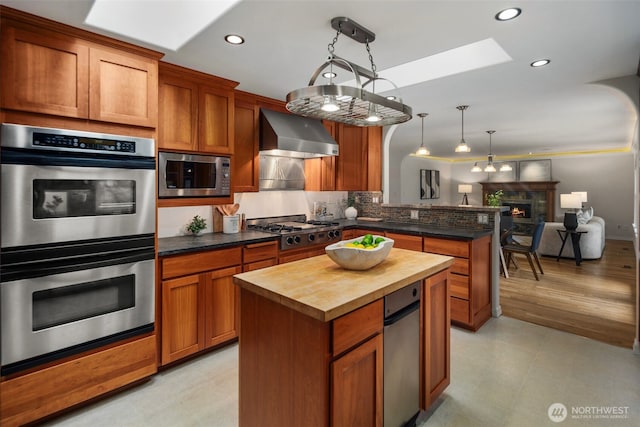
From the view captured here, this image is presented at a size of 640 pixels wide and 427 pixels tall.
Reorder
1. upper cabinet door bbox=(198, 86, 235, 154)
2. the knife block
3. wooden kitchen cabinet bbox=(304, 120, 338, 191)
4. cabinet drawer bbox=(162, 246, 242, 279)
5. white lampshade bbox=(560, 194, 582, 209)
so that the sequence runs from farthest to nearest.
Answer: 1. white lampshade bbox=(560, 194, 582, 209)
2. wooden kitchen cabinet bbox=(304, 120, 338, 191)
3. the knife block
4. upper cabinet door bbox=(198, 86, 235, 154)
5. cabinet drawer bbox=(162, 246, 242, 279)

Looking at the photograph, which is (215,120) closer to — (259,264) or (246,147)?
(246,147)

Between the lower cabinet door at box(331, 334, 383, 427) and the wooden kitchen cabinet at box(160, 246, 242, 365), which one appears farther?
the wooden kitchen cabinet at box(160, 246, 242, 365)

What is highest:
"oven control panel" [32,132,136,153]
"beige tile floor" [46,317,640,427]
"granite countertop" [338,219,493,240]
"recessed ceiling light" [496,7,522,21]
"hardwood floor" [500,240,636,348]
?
"recessed ceiling light" [496,7,522,21]

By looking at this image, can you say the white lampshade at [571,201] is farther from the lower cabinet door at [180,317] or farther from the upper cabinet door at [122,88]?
the upper cabinet door at [122,88]

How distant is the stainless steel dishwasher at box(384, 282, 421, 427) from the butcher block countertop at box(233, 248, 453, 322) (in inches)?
3.6

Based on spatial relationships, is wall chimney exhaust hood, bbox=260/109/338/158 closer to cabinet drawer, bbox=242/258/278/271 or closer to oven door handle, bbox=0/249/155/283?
cabinet drawer, bbox=242/258/278/271

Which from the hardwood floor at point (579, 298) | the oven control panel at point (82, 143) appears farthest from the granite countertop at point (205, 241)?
the hardwood floor at point (579, 298)

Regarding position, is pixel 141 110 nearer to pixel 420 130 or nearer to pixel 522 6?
pixel 522 6

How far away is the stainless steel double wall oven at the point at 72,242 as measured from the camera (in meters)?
1.80

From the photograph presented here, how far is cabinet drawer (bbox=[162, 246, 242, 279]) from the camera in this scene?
2445 millimetres

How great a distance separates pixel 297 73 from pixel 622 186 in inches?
389

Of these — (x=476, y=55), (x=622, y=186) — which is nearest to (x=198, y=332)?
(x=476, y=55)

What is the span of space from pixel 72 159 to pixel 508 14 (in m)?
2.73

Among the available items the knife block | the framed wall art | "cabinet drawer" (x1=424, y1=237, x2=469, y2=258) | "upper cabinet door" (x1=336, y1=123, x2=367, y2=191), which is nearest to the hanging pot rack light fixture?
"cabinet drawer" (x1=424, y1=237, x2=469, y2=258)
